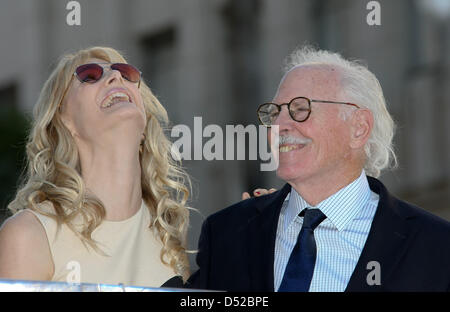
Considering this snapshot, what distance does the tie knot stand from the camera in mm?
4301

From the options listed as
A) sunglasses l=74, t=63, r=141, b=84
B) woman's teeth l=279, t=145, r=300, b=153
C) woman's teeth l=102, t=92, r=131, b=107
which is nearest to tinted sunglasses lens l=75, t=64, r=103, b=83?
sunglasses l=74, t=63, r=141, b=84

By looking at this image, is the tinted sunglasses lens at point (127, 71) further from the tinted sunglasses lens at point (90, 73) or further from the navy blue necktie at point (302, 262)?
the navy blue necktie at point (302, 262)

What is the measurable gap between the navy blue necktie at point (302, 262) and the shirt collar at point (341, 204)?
9cm

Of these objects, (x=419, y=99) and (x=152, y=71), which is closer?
(x=419, y=99)

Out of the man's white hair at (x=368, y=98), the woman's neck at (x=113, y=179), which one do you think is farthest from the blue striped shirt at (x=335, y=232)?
the woman's neck at (x=113, y=179)

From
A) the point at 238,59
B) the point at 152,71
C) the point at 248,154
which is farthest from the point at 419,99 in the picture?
the point at 152,71

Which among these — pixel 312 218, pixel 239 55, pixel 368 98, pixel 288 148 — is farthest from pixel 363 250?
pixel 239 55

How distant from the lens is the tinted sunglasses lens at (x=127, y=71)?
15.4 feet

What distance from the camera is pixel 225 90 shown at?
15.9m

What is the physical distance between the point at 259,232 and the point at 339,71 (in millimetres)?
903

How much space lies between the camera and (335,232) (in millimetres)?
4285

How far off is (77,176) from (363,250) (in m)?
1.38
